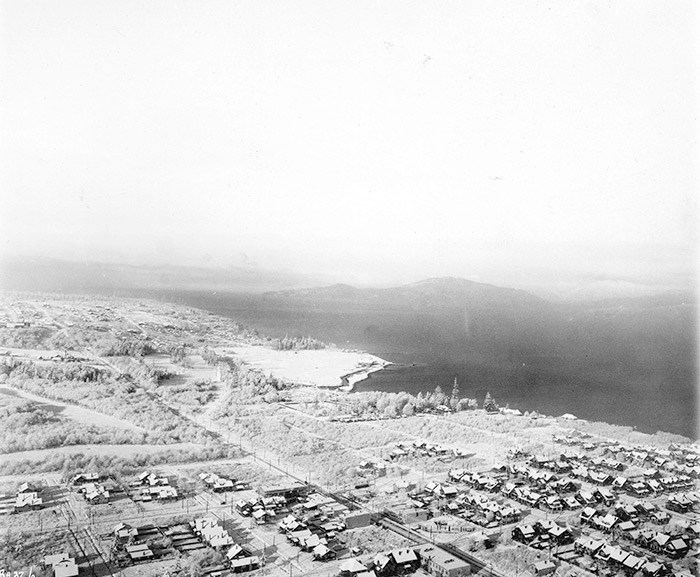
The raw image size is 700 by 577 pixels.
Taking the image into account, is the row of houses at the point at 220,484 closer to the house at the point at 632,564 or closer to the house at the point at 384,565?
the house at the point at 384,565

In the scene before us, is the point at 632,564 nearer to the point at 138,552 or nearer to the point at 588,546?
the point at 588,546

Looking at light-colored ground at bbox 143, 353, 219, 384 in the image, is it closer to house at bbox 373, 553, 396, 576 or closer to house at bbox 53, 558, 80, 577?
house at bbox 53, 558, 80, 577

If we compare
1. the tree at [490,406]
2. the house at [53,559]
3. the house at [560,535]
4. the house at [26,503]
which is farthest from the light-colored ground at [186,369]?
the house at [560,535]

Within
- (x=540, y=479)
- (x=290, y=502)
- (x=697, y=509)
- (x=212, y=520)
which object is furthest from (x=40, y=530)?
(x=697, y=509)

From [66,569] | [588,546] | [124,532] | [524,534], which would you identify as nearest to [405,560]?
[524,534]

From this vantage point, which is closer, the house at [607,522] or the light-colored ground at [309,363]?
the house at [607,522]

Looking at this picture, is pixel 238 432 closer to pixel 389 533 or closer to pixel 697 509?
pixel 389 533

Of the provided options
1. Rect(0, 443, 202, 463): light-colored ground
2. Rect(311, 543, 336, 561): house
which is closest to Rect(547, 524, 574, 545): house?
Rect(311, 543, 336, 561): house
